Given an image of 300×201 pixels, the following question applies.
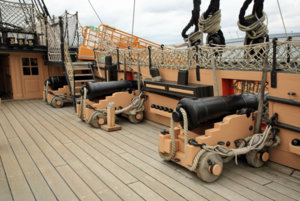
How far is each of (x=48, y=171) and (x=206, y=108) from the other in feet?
6.19

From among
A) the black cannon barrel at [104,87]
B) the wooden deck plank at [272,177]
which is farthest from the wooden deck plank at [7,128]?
the wooden deck plank at [272,177]

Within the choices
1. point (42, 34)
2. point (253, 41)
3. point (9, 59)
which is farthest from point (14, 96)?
point (253, 41)

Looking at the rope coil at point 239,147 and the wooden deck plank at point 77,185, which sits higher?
the rope coil at point 239,147

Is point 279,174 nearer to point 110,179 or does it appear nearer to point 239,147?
point 239,147

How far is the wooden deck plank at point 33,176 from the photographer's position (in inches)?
98.1

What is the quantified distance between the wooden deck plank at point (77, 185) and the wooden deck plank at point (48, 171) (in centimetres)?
5

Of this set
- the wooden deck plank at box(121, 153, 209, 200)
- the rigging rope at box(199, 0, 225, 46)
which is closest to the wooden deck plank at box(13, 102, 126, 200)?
the wooden deck plank at box(121, 153, 209, 200)

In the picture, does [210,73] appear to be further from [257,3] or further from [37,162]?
[37,162]

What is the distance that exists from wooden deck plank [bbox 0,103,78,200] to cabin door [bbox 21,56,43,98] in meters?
4.63

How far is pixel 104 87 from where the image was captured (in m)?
5.21

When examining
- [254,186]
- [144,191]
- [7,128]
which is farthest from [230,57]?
[7,128]

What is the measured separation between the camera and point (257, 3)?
139 inches

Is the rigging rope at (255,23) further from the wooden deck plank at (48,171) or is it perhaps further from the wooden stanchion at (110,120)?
the wooden deck plank at (48,171)

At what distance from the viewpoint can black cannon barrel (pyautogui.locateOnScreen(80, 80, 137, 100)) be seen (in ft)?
16.7
